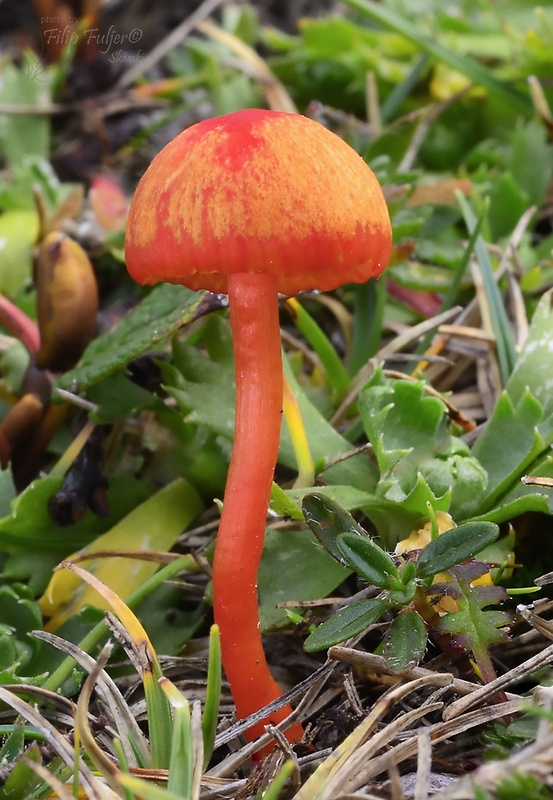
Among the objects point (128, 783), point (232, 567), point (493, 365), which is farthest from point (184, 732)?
point (493, 365)

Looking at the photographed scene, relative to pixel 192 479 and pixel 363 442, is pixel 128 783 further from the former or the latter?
pixel 363 442

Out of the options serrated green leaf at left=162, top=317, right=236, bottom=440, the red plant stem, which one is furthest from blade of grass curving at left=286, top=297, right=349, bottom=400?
the red plant stem

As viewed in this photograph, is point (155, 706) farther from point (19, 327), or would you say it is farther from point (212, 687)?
point (19, 327)

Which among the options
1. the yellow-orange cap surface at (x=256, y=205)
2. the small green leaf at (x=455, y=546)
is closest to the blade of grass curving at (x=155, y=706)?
the small green leaf at (x=455, y=546)

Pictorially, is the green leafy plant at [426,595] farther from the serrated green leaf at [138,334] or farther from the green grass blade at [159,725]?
the serrated green leaf at [138,334]

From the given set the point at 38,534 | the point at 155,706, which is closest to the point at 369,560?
the point at 155,706
